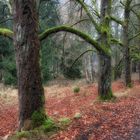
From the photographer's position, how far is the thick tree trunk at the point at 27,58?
24.8ft

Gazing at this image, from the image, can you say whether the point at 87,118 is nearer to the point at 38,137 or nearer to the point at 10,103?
the point at 38,137

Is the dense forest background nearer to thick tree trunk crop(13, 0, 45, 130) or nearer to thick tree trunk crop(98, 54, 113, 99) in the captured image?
thick tree trunk crop(98, 54, 113, 99)

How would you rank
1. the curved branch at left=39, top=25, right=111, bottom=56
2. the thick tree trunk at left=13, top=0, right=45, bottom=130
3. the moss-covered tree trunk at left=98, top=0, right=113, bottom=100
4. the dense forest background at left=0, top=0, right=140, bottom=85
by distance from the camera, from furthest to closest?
the dense forest background at left=0, top=0, right=140, bottom=85 → the moss-covered tree trunk at left=98, top=0, right=113, bottom=100 → the curved branch at left=39, top=25, right=111, bottom=56 → the thick tree trunk at left=13, top=0, right=45, bottom=130

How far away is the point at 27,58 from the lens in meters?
7.56

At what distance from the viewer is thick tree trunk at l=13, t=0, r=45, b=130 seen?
A: 755cm

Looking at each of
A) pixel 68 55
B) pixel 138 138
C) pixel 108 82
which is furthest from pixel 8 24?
pixel 138 138

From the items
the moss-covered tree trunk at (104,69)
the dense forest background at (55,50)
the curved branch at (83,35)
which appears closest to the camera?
the curved branch at (83,35)

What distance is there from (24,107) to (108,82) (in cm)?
722

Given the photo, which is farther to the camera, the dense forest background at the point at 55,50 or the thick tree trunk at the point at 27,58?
the dense forest background at the point at 55,50

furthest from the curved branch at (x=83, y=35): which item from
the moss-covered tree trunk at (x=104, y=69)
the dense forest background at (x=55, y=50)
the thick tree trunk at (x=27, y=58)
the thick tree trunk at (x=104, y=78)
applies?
the dense forest background at (x=55, y=50)

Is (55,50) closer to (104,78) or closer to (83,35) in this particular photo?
(104,78)

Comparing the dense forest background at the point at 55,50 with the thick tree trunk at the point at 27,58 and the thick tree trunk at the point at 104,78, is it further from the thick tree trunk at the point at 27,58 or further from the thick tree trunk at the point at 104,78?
the thick tree trunk at the point at 27,58

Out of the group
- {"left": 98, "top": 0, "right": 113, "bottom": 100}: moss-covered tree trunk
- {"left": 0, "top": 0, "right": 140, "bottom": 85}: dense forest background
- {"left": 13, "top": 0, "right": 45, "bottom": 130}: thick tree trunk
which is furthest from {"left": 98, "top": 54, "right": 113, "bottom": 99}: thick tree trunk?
{"left": 0, "top": 0, "right": 140, "bottom": 85}: dense forest background

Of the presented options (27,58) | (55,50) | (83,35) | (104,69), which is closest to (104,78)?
(104,69)
